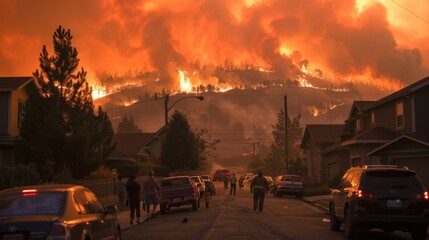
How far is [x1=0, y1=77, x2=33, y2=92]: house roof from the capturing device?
1451 inches

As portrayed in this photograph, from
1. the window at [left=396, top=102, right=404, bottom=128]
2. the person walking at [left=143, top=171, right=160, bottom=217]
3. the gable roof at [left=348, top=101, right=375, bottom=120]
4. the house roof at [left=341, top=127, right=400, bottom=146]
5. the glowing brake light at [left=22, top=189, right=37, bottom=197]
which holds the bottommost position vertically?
the person walking at [left=143, top=171, right=160, bottom=217]

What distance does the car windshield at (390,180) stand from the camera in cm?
1638

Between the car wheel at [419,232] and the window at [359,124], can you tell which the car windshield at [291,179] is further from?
the car wheel at [419,232]

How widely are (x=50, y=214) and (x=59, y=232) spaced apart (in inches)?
24.2

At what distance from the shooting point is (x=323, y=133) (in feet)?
212

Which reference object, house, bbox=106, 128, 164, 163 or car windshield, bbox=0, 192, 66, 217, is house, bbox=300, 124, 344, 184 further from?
car windshield, bbox=0, 192, 66, 217

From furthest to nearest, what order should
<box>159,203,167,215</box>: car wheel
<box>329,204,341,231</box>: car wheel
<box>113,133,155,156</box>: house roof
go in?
<box>113,133,155,156</box>: house roof
<box>159,203,167,215</box>: car wheel
<box>329,204,341,231</box>: car wheel

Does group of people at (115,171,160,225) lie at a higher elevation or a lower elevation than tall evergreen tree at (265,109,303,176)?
lower

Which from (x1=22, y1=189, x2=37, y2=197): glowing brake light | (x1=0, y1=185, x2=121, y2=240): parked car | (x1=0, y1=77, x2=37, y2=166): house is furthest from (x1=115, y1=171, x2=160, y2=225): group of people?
(x1=22, y1=189, x2=37, y2=197): glowing brake light

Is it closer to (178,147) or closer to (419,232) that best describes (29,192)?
(419,232)

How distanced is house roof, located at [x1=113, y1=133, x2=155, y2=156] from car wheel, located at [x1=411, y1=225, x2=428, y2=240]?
2288 inches

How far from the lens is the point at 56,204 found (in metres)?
10.3

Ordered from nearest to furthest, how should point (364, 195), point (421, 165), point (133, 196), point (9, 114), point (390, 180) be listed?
point (364, 195), point (390, 180), point (133, 196), point (421, 165), point (9, 114)

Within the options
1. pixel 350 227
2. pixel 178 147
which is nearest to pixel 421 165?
pixel 350 227
